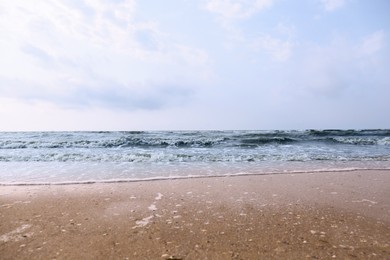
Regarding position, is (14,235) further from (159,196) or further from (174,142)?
(174,142)

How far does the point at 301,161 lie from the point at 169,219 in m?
8.18

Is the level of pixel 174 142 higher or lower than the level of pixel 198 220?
higher

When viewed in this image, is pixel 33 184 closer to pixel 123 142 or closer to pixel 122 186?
pixel 122 186

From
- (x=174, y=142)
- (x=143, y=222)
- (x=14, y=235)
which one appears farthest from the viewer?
(x=174, y=142)

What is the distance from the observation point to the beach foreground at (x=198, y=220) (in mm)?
2941

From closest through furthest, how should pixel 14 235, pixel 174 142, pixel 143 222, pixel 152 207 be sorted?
pixel 14 235 → pixel 143 222 → pixel 152 207 → pixel 174 142

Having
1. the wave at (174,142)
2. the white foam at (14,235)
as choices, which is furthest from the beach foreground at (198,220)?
the wave at (174,142)

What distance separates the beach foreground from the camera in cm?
294

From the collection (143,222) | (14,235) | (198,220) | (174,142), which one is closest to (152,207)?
(143,222)

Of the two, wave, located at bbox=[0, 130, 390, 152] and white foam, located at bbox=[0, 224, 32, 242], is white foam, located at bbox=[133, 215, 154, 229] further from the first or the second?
wave, located at bbox=[0, 130, 390, 152]

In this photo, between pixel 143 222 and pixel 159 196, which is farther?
pixel 159 196

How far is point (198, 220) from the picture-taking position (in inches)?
154

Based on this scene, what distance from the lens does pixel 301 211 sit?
169 inches

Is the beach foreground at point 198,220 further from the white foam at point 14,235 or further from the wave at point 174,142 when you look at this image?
the wave at point 174,142
